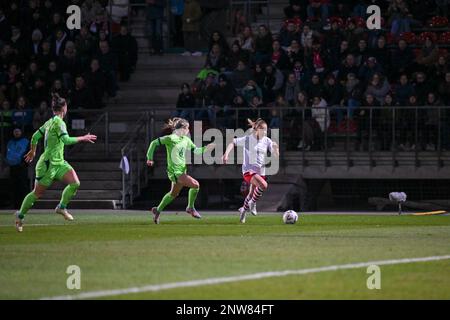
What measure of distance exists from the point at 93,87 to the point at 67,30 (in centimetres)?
296

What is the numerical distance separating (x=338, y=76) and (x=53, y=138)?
10817 millimetres

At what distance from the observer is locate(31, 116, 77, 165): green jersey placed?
862 inches

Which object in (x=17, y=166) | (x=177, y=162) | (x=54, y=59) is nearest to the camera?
(x=177, y=162)

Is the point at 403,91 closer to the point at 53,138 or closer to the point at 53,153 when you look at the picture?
the point at 53,138

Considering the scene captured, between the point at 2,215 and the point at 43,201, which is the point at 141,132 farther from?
the point at 2,215

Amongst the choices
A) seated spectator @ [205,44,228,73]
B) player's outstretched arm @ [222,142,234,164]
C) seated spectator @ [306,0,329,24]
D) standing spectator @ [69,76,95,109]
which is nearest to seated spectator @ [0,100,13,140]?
standing spectator @ [69,76,95,109]

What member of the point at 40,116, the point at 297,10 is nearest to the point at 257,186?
the point at 40,116

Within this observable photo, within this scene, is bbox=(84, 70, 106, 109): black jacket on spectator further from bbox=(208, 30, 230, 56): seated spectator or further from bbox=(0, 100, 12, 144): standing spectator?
bbox=(208, 30, 230, 56): seated spectator

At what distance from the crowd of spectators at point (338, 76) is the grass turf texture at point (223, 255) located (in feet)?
19.5

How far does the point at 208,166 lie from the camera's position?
31.0m

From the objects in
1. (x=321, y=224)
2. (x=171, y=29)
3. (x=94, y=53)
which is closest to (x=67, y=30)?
(x=94, y=53)

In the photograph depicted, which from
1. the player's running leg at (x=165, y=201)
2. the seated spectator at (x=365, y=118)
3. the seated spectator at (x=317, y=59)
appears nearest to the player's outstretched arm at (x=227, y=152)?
the player's running leg at (x=165, y=201)

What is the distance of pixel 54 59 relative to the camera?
112 ft

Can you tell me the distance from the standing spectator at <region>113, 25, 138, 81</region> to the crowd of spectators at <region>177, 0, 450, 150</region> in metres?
2.75
